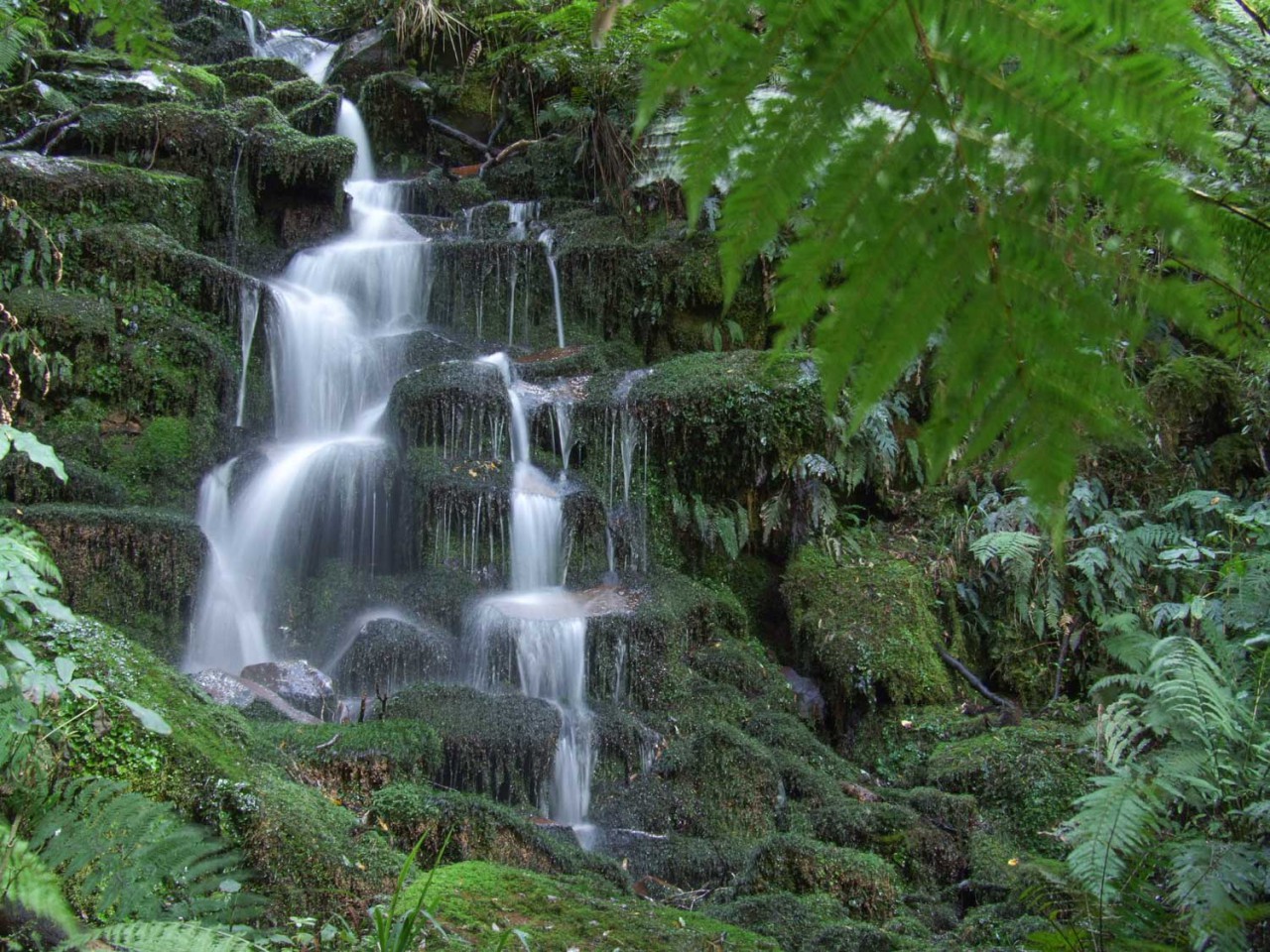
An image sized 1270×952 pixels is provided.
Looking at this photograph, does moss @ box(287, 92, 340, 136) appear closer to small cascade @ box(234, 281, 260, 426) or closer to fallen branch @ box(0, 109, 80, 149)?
fallen branch @ box(0, 109, 80, 149)

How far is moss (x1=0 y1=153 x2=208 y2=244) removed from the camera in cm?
1009

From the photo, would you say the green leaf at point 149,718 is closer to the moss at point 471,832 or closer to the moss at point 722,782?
the moss at point 471,832

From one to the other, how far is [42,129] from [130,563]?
7.39 metres

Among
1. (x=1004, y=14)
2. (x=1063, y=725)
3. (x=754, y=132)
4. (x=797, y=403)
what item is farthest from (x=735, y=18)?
Answer: (x=797, y=403)

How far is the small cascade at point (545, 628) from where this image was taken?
6.82 meters

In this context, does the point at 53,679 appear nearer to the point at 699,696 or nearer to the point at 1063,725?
the point at 699,696

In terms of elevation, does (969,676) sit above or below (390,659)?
below

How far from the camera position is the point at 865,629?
8.98m

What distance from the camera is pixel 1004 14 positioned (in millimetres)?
914

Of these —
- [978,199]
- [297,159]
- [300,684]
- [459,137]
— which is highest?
[459,137]

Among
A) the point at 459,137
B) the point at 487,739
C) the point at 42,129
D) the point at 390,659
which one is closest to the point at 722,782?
the point at 487,739

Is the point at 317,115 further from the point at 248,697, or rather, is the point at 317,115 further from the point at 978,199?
the point at 978,199

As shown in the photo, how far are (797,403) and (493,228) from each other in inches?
238

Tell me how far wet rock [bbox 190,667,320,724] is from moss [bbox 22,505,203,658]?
1349 millimetres
